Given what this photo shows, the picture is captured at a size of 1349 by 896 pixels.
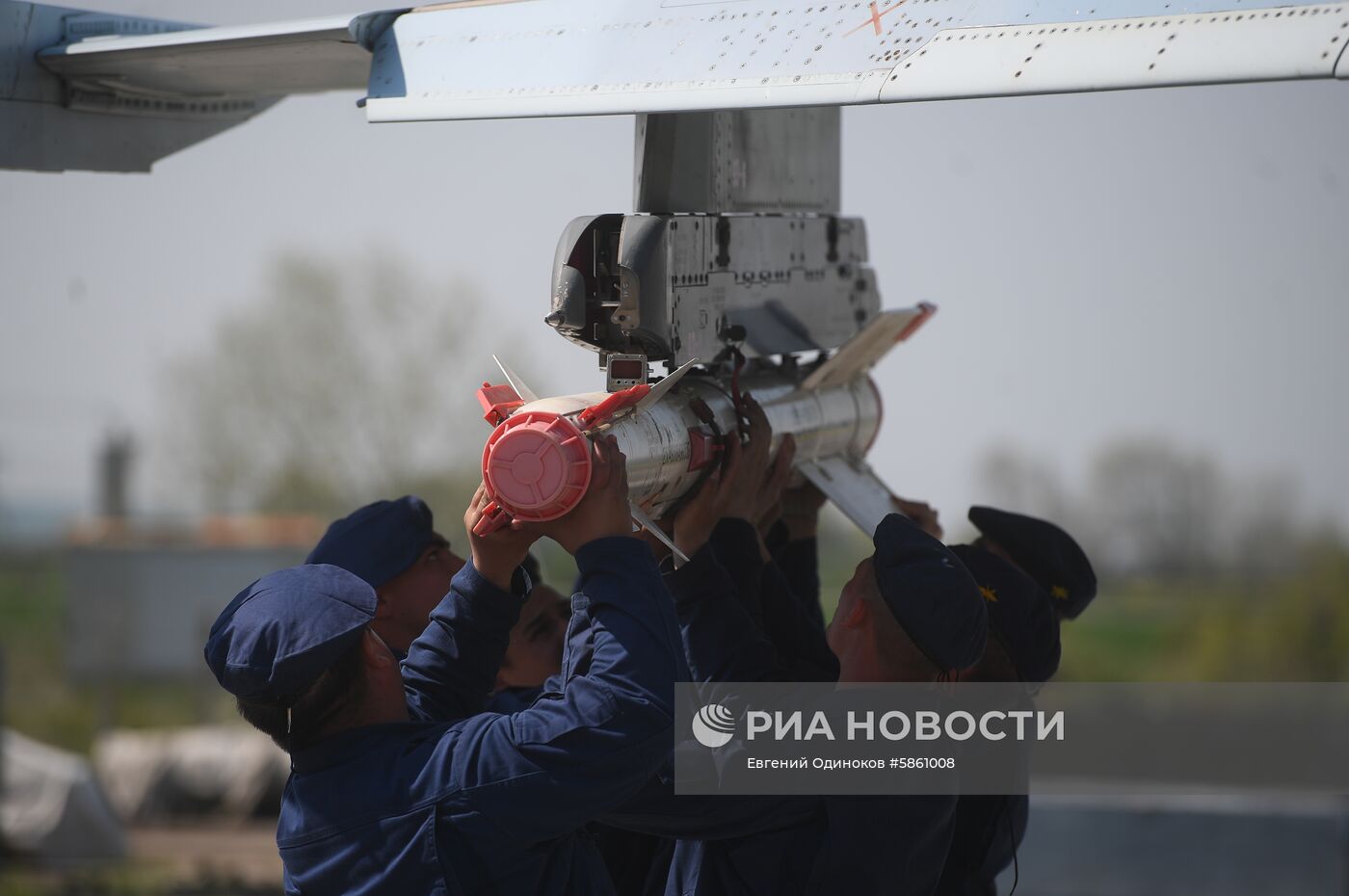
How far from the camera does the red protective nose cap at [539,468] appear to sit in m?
2.33

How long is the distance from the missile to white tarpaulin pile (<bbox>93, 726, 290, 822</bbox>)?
31.2 feet

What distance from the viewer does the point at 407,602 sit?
312 cm

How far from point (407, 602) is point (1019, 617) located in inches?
56.3

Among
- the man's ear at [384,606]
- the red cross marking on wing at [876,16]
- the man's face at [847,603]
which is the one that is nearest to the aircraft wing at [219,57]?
the red cross marking on wing at [876,16]

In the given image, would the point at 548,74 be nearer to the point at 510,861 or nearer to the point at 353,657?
the point at 353,657

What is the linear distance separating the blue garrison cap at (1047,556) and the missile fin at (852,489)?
0.27 meters

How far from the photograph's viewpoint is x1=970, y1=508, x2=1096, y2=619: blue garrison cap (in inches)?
142

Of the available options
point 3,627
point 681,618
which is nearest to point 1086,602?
point 681,618

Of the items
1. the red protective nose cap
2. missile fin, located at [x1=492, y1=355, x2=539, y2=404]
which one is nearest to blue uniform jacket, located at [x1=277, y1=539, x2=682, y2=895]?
the red protective nose cap

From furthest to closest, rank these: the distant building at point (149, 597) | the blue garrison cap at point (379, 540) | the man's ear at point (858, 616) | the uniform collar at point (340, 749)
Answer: the distant building at point (149, 597) → the blue garrison cap at point (379, 540) → the man's ear at point (858, 616) → the uniform collar at point (340, 749)

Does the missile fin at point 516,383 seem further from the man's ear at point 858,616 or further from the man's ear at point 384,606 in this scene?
the man's ear at point 858,616

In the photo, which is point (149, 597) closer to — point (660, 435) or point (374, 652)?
point (660, 435)

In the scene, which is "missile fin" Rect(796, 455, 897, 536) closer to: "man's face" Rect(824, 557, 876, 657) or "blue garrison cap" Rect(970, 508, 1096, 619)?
"blue garrison cap" Rect(970, 508, 1096, 619)

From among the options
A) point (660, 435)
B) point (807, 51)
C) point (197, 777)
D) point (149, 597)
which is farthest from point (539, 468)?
point (149, 597)
